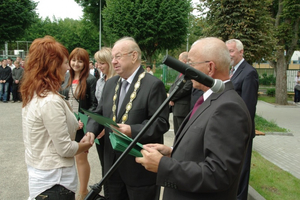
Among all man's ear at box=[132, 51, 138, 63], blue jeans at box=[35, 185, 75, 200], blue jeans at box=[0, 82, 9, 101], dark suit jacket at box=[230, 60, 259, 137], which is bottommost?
blue jeans at box=[35, 185, 75, 200]

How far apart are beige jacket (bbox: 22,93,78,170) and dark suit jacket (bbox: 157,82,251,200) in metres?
0.92

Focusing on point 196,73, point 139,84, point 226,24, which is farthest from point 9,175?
point 226,24

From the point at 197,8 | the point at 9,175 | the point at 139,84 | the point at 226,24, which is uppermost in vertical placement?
the point at 197,8

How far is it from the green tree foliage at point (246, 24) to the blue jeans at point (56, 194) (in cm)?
729

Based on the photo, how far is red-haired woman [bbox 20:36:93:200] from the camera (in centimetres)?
208

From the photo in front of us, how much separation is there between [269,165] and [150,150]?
14.8ft

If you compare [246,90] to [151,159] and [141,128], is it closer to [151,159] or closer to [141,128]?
[141,128]

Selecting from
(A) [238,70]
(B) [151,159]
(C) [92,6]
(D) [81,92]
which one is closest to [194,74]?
(B) [151,159]

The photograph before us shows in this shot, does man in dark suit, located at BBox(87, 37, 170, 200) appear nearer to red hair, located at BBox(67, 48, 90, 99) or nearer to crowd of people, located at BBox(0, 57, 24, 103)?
red hair, located at BBox(67, 48, 90, 99)

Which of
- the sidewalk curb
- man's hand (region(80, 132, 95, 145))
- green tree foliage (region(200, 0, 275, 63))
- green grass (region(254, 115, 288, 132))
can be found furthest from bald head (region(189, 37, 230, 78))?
green grass (region(254, 115, 288, 132))

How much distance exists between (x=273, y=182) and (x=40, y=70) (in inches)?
162

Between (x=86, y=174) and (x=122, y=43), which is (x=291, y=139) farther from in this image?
(x=122, y=43)

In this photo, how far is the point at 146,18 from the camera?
27.3m

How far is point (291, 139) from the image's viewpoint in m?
8.00
